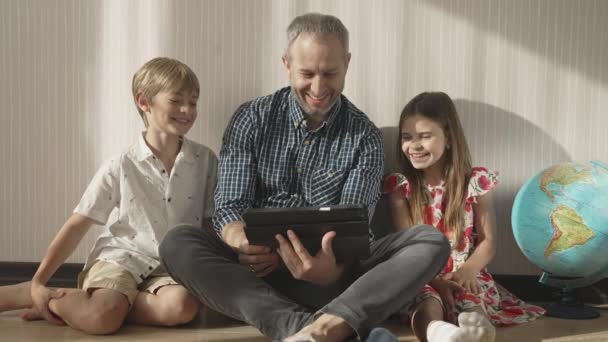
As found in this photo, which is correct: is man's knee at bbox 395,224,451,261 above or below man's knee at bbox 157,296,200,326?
above

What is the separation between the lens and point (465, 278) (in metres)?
2.48

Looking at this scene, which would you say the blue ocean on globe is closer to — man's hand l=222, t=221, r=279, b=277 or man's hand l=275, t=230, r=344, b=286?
man's hand l=275, t=230, r=344, b=286

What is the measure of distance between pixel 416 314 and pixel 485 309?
0.29 meters

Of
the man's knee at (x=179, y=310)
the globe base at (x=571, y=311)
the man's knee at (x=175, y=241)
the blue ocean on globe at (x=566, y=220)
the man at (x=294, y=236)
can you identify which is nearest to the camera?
the man at (x=294, y=236)

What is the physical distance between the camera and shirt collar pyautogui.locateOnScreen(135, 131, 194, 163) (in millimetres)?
2510

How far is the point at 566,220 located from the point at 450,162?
0.45m

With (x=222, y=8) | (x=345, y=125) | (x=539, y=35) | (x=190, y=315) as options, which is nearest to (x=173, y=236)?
(x=190, y=315)

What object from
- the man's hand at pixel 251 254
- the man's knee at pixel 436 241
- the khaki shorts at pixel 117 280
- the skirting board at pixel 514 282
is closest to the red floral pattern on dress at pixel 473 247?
Answer: the skirting board at pixel 514 282

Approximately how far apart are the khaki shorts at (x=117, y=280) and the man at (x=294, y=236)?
24 centimetres

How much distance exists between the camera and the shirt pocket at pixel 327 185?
2.45m

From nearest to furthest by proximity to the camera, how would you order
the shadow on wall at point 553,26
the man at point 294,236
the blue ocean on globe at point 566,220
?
1. the man at point 294,236
2. the blue ocean on globe at point 566,220
3. the shadow on wall at point 553,26

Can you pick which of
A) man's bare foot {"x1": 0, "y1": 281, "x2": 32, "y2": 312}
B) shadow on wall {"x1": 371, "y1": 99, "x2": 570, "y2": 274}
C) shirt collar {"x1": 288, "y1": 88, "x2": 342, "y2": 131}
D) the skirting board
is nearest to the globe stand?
the skirting board

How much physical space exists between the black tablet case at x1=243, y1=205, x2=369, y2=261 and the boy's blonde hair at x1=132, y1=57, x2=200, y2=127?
0.64 m

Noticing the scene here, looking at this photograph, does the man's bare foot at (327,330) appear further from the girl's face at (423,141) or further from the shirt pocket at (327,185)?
the girl's face at (423,141)
